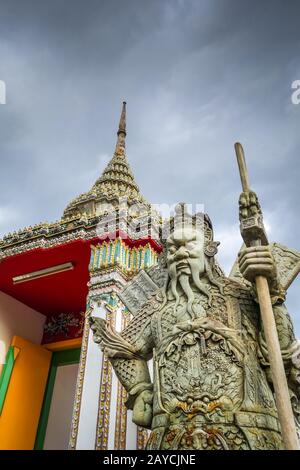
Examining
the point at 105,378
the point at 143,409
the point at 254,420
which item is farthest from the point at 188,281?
the point at 105,378

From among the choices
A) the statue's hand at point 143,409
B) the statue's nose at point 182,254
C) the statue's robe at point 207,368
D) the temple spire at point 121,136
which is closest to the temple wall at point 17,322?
the temple spire at point 121,136

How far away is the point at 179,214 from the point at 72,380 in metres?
5.50

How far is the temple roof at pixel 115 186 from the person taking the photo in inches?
303

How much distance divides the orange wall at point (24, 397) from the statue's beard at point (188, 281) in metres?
4.95

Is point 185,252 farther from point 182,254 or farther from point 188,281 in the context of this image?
point 188,281

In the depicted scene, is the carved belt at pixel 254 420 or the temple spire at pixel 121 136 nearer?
the carved belt at pixel 254 420

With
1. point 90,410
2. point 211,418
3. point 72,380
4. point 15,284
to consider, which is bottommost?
point 211,418

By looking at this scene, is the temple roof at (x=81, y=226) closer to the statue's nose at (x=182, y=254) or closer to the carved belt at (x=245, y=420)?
the statue's nose at (x=182, y=254)

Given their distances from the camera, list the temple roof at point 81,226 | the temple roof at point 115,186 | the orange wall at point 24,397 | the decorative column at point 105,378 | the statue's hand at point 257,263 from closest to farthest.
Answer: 1. the statue's hand at point 257,263
2. the decorative column at point 105,378
3. the temple roof at point 81,226
4. the orange wall at point 24,397
5. the temple roof at point 115,186

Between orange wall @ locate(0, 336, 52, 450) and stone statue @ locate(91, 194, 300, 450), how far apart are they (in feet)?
15.0

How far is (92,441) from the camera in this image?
4.16 m
